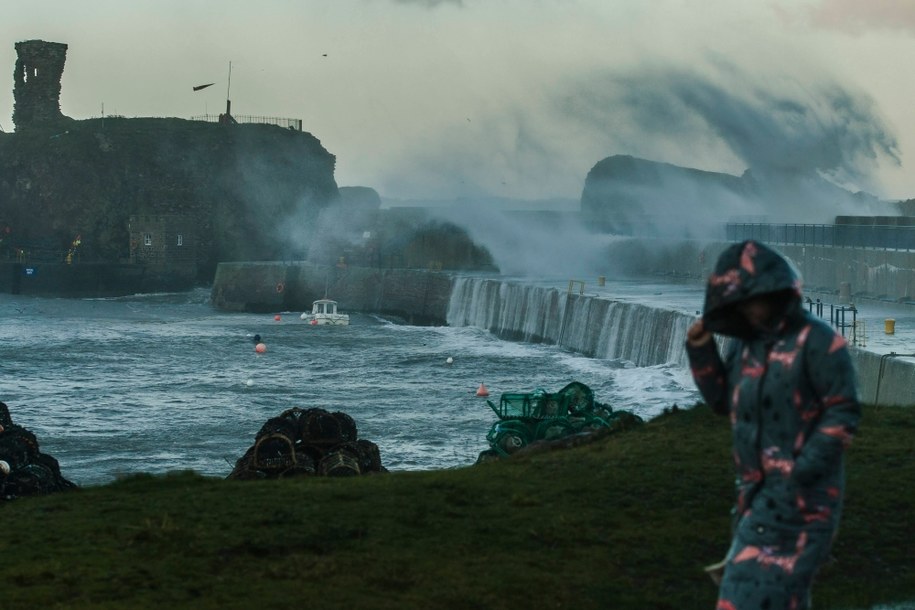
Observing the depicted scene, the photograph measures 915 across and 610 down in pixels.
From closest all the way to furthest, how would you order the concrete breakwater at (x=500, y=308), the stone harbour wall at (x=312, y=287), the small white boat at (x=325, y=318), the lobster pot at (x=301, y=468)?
the lobster pot at (x=301, y=468)
the concrete breakwater at (x=500, y=308)
the small white boat at (x=325, y=318)
the stone harbour wall at (x=312, y=287)

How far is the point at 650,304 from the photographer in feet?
161

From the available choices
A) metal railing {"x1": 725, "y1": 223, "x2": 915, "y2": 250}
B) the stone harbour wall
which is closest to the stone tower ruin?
the stone harbour wall

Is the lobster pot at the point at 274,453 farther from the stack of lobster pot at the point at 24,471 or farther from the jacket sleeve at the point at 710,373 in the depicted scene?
the jacket sleeve at the point at 710,373

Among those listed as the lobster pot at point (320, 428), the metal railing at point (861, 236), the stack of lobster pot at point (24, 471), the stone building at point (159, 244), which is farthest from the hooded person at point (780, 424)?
the stone building at point (159, 244)

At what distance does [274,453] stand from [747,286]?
1316cm

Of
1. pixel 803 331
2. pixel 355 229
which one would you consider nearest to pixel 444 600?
pixel 803 331

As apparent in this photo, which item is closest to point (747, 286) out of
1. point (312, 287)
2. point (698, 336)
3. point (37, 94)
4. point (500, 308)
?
point (698, 336)

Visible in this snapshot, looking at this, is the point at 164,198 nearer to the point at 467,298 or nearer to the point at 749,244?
the point at 467,298

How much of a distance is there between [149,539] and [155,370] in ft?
138

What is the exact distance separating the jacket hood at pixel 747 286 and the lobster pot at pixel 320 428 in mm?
14199

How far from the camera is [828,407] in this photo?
6012 millimetres

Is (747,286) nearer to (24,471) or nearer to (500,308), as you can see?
(24,471)

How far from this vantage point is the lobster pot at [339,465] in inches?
685

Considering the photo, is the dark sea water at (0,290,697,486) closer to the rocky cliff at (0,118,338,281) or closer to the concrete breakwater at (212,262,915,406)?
the concrete breakwater at (212,262,915,406)
